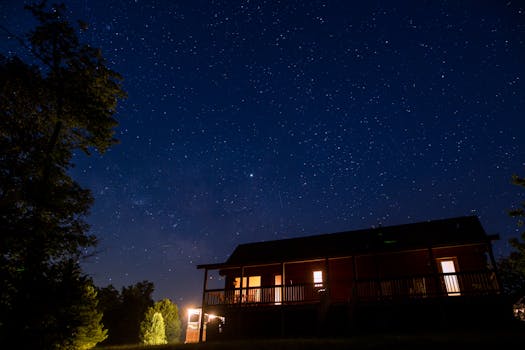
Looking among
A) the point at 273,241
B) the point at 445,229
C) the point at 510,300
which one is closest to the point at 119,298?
the point at 273,241

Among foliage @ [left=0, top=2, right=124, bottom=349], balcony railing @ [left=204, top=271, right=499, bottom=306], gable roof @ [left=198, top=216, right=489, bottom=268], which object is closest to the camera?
foliage @ [left=0, top=2, right=124, bottom=349]

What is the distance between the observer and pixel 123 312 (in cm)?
4456

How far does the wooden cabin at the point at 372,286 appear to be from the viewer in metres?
14.8

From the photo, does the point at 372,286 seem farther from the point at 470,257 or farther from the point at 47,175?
the point at 47,175

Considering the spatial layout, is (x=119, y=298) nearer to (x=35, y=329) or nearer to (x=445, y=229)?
(x=35, y=329)

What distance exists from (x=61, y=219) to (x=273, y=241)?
1627 cm

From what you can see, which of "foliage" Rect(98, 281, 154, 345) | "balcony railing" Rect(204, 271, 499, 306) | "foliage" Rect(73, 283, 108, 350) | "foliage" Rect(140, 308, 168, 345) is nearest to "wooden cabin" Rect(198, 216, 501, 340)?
"balcony railing" Rect(204, 271, 499, 306)

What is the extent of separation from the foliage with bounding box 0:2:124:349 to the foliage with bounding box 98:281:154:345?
30.8 metres

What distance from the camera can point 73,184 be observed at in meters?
15.9

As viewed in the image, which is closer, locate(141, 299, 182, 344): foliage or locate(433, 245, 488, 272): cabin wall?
locate(433, 245, 488, 272): cabin wall

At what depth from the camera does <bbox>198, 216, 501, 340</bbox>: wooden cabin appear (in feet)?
48.6

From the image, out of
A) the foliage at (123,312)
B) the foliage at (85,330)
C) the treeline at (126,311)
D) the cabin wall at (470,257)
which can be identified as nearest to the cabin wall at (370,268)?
the cabin wall at (470,257)

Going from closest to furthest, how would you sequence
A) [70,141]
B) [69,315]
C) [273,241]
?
[69,315] → [70,141] → [273,241]

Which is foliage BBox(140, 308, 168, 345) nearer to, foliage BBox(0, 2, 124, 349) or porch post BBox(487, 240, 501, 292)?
foliage BBox(0, 2, 124, 349)
